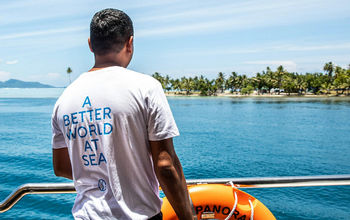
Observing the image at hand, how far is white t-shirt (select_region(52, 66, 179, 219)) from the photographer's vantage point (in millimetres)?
1011

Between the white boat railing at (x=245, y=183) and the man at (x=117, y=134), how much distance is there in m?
0.74

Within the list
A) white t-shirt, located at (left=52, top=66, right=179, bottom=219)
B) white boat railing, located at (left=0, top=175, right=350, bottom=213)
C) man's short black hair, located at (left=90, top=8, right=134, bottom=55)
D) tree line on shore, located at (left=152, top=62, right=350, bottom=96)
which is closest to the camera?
white t-shirt, located at (left=52, top=66, right=179, bottom=219)

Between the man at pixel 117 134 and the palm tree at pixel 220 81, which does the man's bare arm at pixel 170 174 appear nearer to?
→ the man at pixel 117 134

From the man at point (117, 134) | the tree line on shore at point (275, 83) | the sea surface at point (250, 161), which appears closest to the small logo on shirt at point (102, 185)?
the man at point (117, 134)

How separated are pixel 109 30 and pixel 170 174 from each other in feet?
1.95

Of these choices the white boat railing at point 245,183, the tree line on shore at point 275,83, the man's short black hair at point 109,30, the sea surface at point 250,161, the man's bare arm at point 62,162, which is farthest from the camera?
the tree line on shore at point 275,83

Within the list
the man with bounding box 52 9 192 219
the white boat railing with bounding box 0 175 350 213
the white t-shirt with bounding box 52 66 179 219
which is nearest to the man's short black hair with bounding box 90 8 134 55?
the man with bounding box 52 9 192 219

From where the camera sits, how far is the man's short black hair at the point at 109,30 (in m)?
1.11

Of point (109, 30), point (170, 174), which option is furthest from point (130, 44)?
point (170, 174)

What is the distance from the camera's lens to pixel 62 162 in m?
1.32

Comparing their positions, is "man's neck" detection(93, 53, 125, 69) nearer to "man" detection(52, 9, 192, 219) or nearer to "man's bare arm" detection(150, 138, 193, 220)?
"man" detection(52, 9, 192, 219)

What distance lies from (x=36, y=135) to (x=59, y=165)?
2786cm

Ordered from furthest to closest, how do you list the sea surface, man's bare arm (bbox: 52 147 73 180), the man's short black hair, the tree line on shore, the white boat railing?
the tree line on shore
the sea surface
the white boat railing
man's bare arm (bbox: 52 147 73 180)
the man's short black hair

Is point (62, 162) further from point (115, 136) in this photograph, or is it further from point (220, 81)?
point (220, 81)
